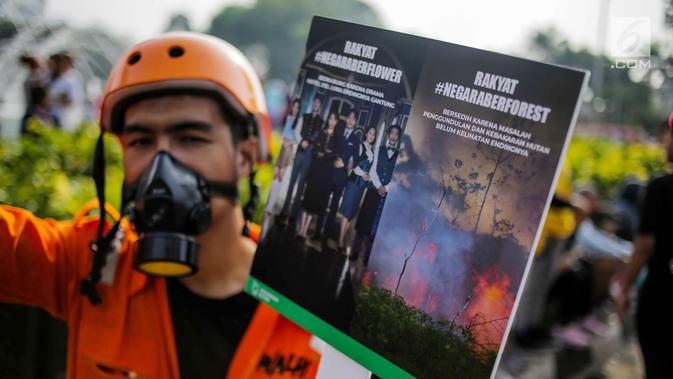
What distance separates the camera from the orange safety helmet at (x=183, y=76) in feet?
6.87

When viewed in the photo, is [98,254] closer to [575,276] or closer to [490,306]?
[490,306]

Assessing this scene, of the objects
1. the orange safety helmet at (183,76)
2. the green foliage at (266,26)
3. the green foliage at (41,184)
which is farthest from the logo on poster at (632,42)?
the green foliage at (266,26)

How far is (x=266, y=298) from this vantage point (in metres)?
1.74

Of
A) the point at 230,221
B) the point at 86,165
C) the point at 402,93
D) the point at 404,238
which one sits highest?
the point at 402,93

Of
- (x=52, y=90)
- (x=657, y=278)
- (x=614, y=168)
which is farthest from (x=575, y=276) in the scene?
(x=52, y=90)

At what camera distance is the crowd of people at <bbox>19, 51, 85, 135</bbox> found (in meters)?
7.72

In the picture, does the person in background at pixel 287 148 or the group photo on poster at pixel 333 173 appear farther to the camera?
the person in background at pixel 287 148

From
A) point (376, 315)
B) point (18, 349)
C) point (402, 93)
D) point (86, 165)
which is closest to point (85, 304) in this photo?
point (18, 349)

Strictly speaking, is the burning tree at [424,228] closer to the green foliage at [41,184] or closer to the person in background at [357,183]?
the person in background at [357,183]

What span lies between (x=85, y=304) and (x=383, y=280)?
1070mm

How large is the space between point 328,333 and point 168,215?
2.35 feet

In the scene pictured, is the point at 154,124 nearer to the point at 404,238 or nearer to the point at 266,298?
the point at 266,298

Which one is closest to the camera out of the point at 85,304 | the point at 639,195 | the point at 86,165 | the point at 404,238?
A: the point at 404,238

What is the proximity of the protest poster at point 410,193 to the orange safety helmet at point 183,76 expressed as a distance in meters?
0.52
